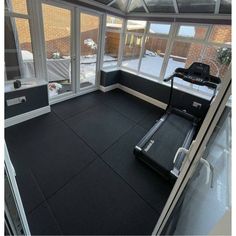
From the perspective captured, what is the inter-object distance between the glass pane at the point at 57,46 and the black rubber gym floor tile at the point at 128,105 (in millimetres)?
1319

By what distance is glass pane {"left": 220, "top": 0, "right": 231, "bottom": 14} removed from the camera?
9.55 ft

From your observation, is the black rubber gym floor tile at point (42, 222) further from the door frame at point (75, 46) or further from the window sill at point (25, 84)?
the door frame at point (75, 46)

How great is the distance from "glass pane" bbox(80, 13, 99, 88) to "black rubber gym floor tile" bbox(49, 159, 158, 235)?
10.6 feet

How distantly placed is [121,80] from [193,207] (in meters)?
4.54

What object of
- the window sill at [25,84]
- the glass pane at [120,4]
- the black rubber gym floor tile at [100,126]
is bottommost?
the black rubber gym floor tile at [100,126]

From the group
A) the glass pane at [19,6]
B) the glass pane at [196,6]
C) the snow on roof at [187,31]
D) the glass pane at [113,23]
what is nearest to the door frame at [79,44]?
the glass pane at [113,23]

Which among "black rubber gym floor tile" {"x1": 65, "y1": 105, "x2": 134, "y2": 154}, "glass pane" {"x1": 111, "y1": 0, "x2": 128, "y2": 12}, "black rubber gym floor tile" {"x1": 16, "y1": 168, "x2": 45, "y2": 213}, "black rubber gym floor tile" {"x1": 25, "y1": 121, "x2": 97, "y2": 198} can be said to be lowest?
"black rubber gym floor tile" {"x1": 16, "y1": 168, "x2": 45, "y2": 213}

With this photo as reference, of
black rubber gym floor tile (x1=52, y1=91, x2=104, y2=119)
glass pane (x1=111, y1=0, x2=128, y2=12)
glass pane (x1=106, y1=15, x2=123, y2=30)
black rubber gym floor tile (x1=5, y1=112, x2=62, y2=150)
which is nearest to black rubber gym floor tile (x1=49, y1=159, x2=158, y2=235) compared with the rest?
black rubber gym floor tile (x1=5, y1=112, x2=62, y2=150)

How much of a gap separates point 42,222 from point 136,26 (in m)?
5.31

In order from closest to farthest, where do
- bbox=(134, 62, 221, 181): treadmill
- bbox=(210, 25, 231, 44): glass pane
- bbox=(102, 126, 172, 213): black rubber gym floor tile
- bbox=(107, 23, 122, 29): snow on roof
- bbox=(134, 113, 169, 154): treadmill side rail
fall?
bbox=(102, 126, 172, 213): black rubber gym floor tile
bbox=(134, 62, 221, 181): treadmill
bbox=(134, 113, 169, 154): treadmill side rail
bbox=(210, 25, 231, 44): glass pane
bbox=(107, 23, 122, 29): snow on roof

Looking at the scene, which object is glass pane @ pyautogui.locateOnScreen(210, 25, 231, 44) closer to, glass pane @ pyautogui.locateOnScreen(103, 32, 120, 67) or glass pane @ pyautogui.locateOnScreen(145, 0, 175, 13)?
glass pane @ pyautogui.locateOnScreen(145, 0, 175, 13)

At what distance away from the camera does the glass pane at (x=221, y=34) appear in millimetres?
3306

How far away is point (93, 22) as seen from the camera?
13.2 ft

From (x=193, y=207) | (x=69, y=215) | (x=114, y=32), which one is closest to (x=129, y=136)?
(x=69, y=215)
